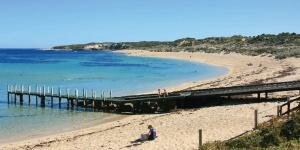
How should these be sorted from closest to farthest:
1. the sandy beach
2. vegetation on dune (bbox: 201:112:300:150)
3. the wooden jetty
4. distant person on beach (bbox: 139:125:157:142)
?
vegetation on dune (bbox: 201:112:300:150) → the sandy beach → distant person on beach (bbox: 139:125:157:142) → the wooden jetty

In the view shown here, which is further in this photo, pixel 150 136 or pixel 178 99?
pixel 178 99

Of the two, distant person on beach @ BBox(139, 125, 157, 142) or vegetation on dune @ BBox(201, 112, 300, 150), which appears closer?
vegetation on dune @ BBox(201, 112, 300, 150)

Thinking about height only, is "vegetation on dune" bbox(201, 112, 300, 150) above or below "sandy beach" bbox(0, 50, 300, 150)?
above

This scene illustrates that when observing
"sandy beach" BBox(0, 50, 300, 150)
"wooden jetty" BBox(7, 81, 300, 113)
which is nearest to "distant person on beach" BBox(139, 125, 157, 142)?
"sandy beach" BBox(0, 50, 300, 150)

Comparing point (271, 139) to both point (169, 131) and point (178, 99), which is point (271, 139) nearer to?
point (169, 131)

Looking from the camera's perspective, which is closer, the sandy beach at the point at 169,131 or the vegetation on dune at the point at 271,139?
the vegetation on dune at the point at 271,139

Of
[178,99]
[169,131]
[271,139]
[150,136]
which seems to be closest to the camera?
[271,139]

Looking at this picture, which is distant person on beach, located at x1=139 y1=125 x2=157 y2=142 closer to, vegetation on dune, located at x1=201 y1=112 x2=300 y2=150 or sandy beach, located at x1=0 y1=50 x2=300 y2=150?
sandy beach, located at x1=0 y1=50 x2=300 y2=150

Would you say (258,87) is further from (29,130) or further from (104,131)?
(29,130)

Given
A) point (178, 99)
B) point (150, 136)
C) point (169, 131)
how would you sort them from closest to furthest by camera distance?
point (150, 136)
point (169, 131)
point (178, 99)

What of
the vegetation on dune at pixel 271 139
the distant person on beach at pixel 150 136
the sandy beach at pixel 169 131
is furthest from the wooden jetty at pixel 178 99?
the vegetation on dune at pixel 271 139

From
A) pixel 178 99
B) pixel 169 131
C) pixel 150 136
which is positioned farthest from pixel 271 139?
pixel 178 99

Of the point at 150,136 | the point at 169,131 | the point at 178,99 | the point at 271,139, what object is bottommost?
the point at 169,131

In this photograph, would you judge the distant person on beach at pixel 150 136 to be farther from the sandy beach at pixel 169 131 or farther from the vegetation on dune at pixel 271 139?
the vegetation on dune at pixel 271 139
